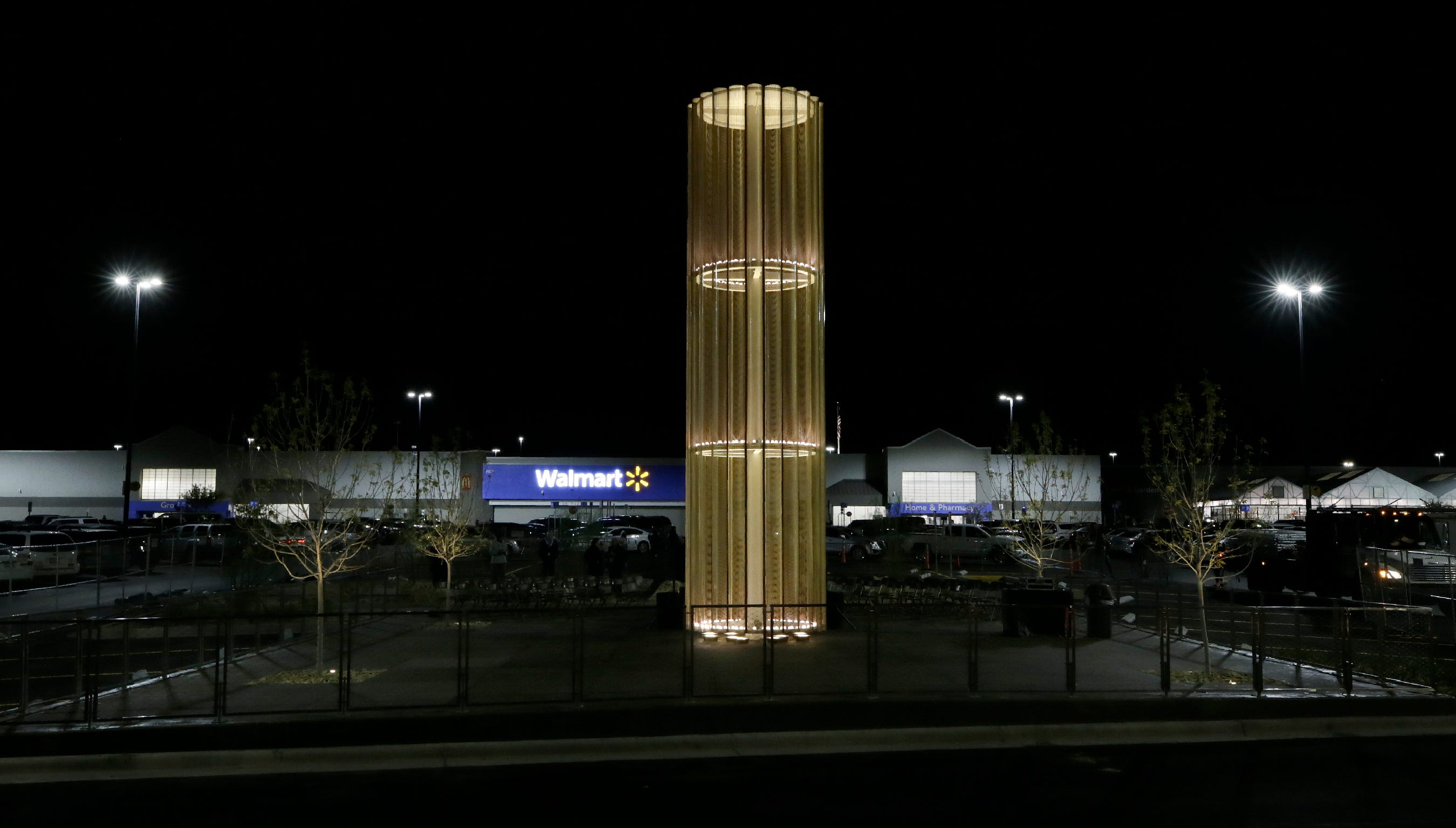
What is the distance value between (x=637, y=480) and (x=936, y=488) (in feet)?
53.2

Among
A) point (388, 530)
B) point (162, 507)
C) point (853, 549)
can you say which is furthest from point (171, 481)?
point (853, 549)

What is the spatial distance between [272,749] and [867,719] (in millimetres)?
5375

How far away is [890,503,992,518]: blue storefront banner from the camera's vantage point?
53562 millimetres

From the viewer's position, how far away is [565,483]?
162 feet

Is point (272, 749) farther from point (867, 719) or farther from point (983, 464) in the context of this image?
point (983, 464)

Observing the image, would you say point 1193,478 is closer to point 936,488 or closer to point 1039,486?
point 1039,486

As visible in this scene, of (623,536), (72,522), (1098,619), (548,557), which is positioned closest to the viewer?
(1098,619)

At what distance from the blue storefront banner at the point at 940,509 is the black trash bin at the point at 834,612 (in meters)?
36.7

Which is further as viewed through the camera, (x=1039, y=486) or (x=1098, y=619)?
(x=1039, y=486)

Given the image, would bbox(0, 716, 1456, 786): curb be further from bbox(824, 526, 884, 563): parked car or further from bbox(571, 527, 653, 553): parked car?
bbox(571, 527, 653, 553): parked car

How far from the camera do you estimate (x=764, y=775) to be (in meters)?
8.54

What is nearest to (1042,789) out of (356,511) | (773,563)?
(773,563)

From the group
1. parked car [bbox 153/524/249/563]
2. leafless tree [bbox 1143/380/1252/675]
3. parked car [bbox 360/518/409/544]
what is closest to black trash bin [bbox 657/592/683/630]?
leafless tree [bbox 1143/380/1252/675]

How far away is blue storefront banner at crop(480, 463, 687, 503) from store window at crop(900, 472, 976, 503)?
12514mm
